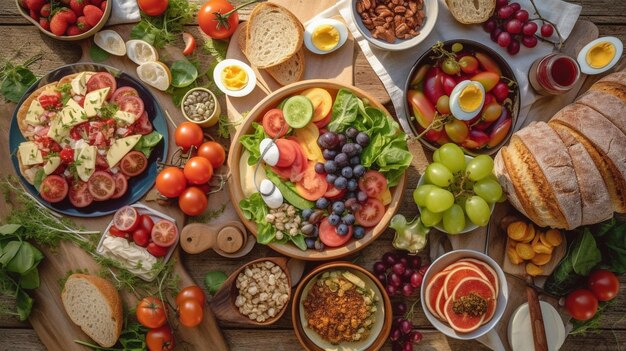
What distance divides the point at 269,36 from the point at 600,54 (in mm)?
1735

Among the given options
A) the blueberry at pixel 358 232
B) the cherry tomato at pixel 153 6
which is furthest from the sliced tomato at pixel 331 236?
the cherry tomato at pixel 153 6

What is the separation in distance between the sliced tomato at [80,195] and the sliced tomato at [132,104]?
0.45 metres

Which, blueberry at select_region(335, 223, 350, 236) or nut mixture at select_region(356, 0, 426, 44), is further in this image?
nut mixture at select_region(356, 0, 426, 44)

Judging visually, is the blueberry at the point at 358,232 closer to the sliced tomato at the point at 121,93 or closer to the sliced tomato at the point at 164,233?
the sliced tomato at the point at 164,233

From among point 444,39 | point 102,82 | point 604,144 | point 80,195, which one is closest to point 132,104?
point 102,82

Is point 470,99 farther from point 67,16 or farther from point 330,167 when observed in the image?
point 67,16

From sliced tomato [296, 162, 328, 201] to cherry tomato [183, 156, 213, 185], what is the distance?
466 millimetres

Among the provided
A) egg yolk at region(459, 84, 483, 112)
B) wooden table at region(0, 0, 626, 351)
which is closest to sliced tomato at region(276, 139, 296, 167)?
wooden table at region(0, 0, 626, 351)

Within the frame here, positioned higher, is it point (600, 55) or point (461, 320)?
point (600, 55)

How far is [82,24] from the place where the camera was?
2779 mm

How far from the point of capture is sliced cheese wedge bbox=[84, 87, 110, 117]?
273 cm

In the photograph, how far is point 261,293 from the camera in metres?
2.66

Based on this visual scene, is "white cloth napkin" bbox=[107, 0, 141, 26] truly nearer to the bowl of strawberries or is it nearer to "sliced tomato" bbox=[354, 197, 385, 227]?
the bowl of strawberries

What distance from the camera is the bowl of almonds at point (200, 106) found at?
9.00ft
